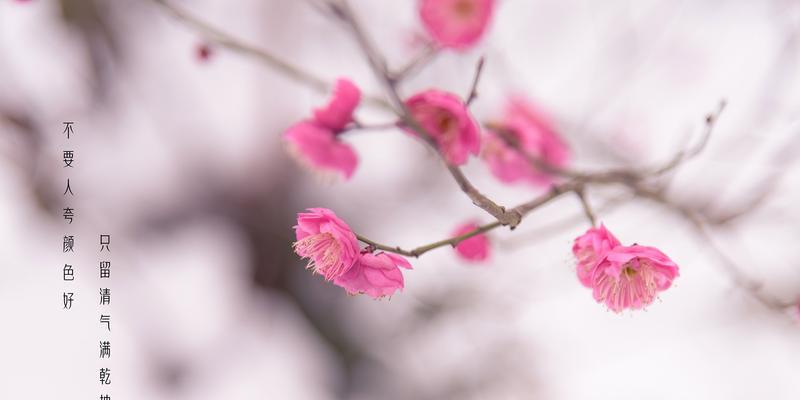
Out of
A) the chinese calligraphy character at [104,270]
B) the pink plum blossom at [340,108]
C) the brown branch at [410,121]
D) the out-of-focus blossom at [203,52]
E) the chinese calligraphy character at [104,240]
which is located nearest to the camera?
the brown branch at [410,121]

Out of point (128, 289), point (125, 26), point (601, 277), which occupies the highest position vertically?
point (125, 26)

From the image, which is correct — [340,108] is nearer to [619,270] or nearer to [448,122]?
[448,122]

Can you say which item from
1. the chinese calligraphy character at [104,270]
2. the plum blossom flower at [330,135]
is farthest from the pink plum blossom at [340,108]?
the chinese calligraphy character at [104,270]

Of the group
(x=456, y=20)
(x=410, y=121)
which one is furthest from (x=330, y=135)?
(x=456, y=20)

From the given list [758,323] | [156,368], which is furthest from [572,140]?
[156,368]

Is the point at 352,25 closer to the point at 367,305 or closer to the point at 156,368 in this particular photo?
the point at 367,305

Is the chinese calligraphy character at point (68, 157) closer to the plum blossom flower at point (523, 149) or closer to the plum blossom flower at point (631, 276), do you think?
the plum blossom flower at point (523, 149)

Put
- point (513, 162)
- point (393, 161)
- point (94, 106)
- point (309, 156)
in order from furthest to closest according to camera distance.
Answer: point (393, 161)
point (94, 106)
point (513, 162)
point (309, 156)
